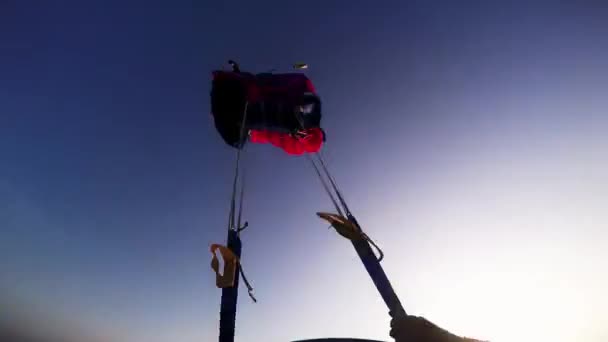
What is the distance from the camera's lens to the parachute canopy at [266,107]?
10609mm

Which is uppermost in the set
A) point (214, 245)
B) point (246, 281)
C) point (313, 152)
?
point (313, 152)

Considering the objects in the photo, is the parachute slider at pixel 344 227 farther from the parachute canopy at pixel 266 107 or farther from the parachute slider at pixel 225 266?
the parachute canopy at pixel 266 107

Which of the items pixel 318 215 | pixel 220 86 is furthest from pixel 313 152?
pixel 318 215

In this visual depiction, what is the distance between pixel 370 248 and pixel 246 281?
102 inches

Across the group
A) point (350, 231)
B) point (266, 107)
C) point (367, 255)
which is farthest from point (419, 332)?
point (266, 107)

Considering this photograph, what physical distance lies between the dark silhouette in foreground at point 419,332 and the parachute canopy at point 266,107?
672 cm

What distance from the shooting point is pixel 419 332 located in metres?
5.10

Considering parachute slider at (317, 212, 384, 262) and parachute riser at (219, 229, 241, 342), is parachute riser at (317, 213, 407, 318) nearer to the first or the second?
parachute slider at (317, 212, 384, 262)

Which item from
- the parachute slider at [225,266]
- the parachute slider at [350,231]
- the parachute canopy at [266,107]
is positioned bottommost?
the parachute slider at [225,266]

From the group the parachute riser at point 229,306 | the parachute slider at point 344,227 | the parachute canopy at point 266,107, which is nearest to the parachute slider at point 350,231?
the parachute slider at point 344,227

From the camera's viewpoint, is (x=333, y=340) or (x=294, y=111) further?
(x=294, y=111)

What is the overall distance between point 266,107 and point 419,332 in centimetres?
743

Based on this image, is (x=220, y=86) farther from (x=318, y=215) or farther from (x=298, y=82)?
(x=318, y=215)

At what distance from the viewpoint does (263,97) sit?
10617mm
